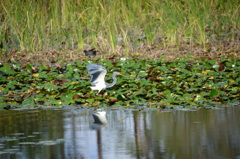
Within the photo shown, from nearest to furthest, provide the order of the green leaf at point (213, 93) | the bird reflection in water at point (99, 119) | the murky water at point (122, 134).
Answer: the murky water at point (122, 134) < the bird reflection in water at point (99, 119) < the green leaf at point (213, 93)

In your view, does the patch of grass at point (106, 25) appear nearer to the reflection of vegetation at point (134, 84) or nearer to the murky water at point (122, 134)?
the reflection of vegetation at point (134, 84)

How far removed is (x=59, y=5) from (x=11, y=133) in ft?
21.4

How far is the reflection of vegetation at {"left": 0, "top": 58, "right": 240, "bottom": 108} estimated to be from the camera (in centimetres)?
574

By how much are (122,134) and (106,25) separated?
19.5 feet

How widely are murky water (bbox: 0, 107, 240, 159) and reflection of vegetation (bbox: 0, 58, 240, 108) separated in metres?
0.47

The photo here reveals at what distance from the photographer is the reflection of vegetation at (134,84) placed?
5.74m

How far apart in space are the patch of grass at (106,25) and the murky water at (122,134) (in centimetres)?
463

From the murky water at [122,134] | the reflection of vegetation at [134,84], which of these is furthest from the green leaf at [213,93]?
the murky water at [122,134]

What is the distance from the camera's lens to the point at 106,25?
9898mm

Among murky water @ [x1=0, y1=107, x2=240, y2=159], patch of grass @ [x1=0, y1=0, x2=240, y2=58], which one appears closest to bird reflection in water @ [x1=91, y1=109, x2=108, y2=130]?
murky water @ [x1=0, y1=107, x2=240, y2=159]

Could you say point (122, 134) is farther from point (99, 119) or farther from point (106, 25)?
point (106, 25)

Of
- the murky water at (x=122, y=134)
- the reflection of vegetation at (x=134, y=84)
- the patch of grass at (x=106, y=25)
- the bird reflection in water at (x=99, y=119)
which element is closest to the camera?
the murky water at (x=122, y=134)

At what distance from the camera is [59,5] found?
10531mm

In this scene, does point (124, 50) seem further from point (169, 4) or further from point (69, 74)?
point (69, 74)
